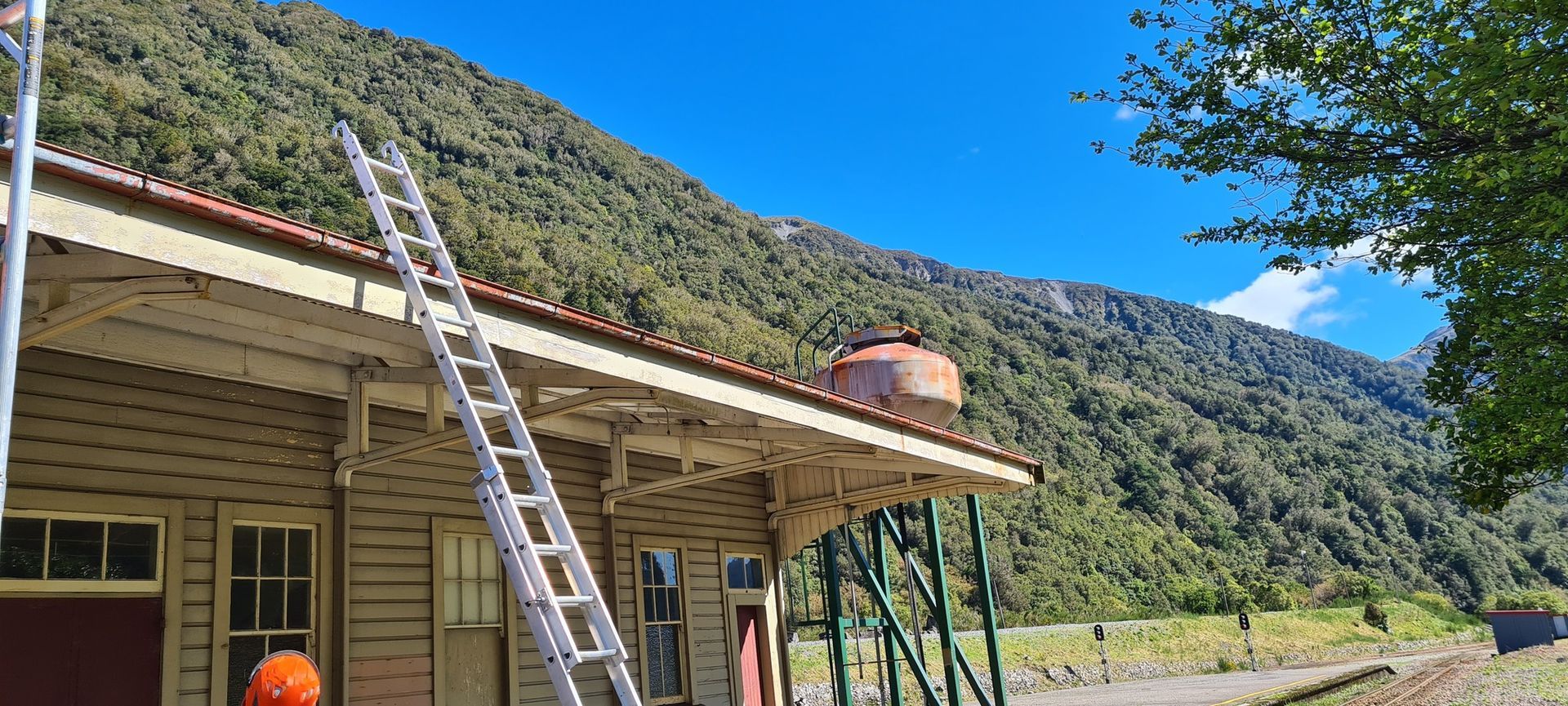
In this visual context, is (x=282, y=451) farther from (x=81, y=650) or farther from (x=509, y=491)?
(x=509, y=491)

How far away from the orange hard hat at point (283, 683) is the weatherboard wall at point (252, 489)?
329cm

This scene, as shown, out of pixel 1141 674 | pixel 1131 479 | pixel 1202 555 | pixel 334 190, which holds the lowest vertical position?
pixel 1141 674

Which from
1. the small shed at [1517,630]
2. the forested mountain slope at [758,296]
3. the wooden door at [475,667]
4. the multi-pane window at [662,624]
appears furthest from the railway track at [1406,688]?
the wooden door at [475,667]

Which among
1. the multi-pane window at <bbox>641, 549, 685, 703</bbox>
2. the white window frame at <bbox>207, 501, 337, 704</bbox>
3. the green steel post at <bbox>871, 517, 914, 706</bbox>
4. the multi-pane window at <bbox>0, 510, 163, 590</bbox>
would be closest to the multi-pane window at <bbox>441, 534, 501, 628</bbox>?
the white window frame at <bbox>207, 501, 337, 704</bbox>

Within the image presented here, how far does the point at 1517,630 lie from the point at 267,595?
1414 inches

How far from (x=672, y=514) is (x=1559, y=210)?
808 cm

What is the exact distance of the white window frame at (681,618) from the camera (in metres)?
10.2

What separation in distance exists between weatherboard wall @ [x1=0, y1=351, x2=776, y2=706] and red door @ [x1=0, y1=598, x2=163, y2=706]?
148mm

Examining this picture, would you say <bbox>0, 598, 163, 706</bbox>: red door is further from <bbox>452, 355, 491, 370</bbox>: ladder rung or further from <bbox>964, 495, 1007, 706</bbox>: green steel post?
<bbox>964, 495, 1007, 706</bbox>: green steel post

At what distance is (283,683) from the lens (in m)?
3.85

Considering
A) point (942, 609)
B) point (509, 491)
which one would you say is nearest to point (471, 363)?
point (509, 491)

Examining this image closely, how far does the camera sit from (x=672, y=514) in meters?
11.2

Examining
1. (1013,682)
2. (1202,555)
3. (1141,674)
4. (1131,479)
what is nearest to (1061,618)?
(1141,674)

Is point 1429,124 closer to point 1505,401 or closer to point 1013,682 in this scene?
point 1505,401
